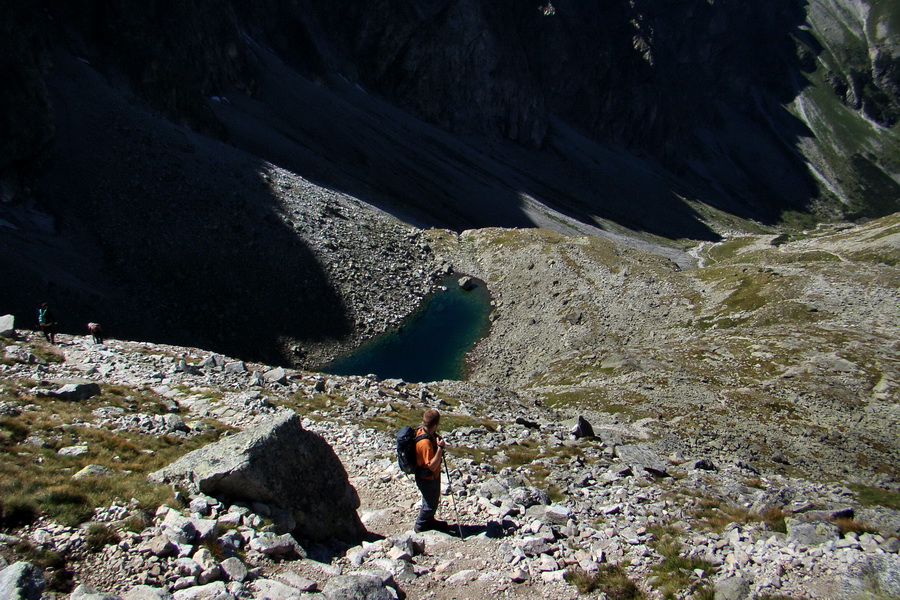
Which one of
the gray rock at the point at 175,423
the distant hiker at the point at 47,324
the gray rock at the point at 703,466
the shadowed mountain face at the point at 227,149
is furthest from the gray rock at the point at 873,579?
the shadowed mountain face at the point at 227,149

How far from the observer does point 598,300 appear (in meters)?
60.8

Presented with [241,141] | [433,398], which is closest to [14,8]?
[241,141]

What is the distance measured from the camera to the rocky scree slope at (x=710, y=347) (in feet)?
104

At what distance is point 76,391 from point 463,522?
1377cm

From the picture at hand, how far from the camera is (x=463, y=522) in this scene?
14266 mm

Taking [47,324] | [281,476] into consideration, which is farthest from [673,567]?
[47,324]

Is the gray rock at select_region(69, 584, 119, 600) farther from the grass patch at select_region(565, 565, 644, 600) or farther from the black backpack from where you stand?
the grass patch at select_region(565, 565, 644, 600)

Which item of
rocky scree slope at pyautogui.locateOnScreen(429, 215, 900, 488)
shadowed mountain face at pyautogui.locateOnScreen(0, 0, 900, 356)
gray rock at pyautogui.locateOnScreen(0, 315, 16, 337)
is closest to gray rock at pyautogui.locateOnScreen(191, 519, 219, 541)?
gray rock at pyautogui.locateOnScreen(0, 315, 16, 337)

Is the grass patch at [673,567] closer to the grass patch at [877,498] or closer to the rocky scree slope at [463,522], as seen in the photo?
the rocky scree slope at [463,522]

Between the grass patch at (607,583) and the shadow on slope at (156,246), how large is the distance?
A: 46150 millimetres

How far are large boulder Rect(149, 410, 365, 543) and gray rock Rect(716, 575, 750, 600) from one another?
24.1ft

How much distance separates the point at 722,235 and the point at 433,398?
557 feet

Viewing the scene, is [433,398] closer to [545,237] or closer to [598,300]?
[598,300]

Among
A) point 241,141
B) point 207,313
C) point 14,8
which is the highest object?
point 14,8
